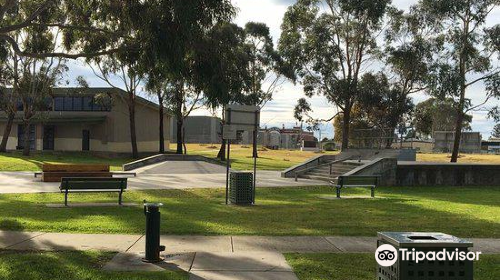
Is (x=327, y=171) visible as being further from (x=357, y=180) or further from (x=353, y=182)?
(x=353, y=182)

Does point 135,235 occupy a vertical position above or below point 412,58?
below

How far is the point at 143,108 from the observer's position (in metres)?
49.9

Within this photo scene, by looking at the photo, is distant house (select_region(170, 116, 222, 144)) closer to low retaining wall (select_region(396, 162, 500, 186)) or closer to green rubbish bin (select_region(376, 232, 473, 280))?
low retaining wall (select_region(396, 162, 500, 186))

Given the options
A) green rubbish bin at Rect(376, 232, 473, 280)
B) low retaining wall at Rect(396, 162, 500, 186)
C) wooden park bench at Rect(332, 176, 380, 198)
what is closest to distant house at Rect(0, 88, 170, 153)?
low retaining wall at Rect(396, 162, 500, 186)

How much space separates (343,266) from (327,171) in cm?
1859

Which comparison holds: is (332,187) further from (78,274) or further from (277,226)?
(78,274)

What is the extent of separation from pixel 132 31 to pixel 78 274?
976 cm

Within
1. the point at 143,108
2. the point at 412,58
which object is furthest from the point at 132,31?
the point at 143,108

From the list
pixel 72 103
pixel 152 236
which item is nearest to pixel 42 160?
pixel 72 103

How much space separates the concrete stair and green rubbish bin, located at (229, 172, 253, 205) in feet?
31.9

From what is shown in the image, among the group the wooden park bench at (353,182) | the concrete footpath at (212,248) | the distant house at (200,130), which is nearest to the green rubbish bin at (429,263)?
the concrete footpath at (212,248)

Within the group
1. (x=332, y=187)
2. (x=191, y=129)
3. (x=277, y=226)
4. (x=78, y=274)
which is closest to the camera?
(x=78, y=274)

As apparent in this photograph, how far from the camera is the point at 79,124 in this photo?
142ft

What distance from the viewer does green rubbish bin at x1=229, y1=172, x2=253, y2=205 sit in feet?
46.7
